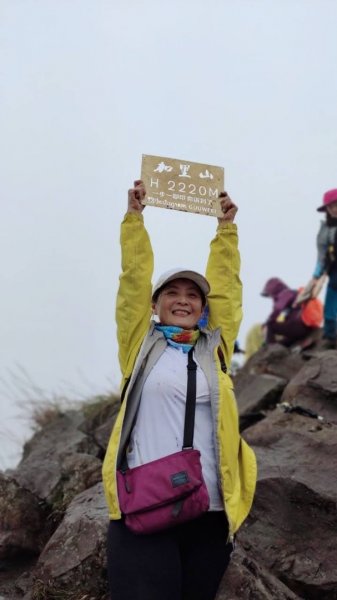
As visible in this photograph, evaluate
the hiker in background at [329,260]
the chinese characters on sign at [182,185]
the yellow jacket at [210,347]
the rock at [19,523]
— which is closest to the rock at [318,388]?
the hiker in background at [329,260]

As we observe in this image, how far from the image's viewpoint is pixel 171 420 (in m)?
2.98

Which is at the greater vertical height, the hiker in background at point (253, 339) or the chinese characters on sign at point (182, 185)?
the chinese characters on sign at point (182, 185)

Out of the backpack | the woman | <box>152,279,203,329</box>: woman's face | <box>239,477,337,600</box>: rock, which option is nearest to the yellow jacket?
the woman

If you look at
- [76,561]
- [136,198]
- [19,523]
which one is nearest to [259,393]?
[19,523]

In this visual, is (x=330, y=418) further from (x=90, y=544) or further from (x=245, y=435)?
(x=90, y=544)

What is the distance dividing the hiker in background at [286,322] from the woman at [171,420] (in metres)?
7.06

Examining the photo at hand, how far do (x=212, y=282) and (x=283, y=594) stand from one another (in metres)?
2.10

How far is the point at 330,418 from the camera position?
631 centimetres

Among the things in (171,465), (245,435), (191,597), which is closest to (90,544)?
(191,597)

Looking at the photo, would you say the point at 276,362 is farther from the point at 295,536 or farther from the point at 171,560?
the point at 171,560

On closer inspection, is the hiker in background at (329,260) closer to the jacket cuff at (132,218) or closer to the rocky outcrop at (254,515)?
the rocky outcrop at (254,515)

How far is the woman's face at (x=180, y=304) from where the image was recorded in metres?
3.41

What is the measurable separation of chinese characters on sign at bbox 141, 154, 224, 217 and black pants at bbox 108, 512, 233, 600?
1.87 meters

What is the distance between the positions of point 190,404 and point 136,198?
1261 mm
